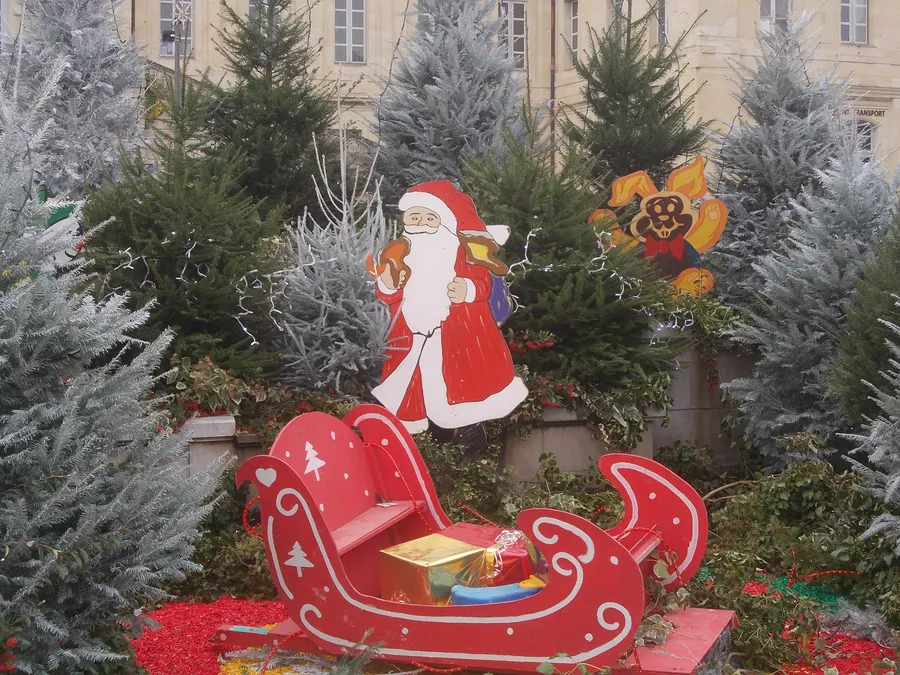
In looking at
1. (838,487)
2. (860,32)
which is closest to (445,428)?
(838,487)

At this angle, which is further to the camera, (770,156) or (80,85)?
(80,85)

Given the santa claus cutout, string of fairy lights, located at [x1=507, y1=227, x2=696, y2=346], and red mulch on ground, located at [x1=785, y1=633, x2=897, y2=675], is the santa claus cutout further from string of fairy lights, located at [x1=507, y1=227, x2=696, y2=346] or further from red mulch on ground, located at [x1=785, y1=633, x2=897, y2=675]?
red mulch on ground, located at [x1=785, y1=633, x2=897, y2=675]

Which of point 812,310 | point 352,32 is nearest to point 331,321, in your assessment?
point 812,310

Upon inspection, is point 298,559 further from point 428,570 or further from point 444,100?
point 444,100

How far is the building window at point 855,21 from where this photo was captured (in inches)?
862

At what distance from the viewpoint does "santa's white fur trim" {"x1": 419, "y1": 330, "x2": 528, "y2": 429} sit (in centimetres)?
687

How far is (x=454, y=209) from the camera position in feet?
22.4

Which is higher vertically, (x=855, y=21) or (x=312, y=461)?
(x=855, y=21)

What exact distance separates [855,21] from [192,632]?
69.4ft

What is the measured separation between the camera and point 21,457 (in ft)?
11.1

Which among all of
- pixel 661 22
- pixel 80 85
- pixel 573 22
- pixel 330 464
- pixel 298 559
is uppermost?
pixel 573 22

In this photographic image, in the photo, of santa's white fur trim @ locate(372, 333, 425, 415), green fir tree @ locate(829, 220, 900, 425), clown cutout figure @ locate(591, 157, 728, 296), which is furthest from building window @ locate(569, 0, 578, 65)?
green fir tree @ locate(829, 220, 900, 425)

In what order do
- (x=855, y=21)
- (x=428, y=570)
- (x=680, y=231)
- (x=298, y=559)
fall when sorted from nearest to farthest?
(x=298, y=559)
(x=428, y=570)
(x=680, y=231)
(x=855, y=21)

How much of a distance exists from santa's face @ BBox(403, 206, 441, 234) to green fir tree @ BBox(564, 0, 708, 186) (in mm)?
4509
